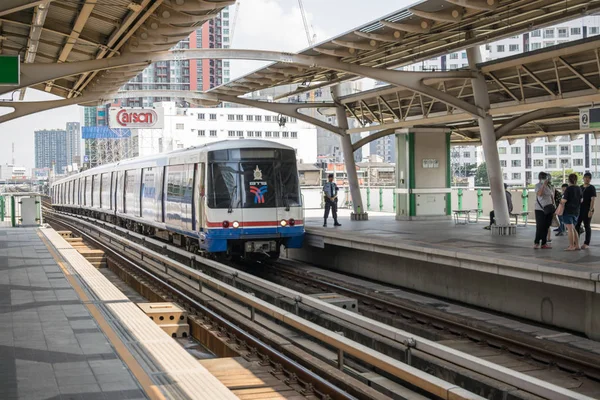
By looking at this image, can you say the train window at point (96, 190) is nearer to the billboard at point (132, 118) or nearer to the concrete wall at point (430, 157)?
the billboard at point (132, 118)

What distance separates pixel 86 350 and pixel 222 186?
9699 millimetres

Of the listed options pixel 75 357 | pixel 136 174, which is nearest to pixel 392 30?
pixel 75 357

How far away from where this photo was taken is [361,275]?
769 inches

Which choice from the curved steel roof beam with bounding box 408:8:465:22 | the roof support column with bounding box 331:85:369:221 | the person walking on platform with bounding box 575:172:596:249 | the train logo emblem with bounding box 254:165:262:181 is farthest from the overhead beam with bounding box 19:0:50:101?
the person walking on platform with bounding box 575:172:596:249

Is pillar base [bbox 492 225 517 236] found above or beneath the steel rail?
above

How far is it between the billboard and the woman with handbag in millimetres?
27448

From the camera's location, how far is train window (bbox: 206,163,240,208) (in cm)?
Answer: 1784

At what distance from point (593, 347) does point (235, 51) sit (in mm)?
11092

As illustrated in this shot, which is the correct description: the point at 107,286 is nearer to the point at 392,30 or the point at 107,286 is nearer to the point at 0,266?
the point at 0,266

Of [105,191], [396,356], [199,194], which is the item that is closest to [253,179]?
[199,194]

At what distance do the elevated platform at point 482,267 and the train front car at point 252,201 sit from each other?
1.60 metres

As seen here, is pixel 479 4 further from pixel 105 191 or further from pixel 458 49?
pixel 105 191

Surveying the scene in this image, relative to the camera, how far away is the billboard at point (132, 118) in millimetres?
38969

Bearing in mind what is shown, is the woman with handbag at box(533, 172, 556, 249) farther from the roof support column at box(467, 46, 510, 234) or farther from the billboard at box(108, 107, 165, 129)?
the billboard at box(108, 107, 165, 129)
